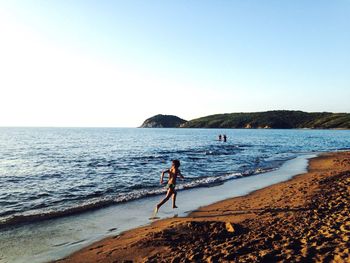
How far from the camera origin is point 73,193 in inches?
675

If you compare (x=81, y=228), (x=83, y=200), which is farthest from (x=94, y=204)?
(x=81, y=228)

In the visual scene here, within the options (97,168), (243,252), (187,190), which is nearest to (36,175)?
(97,168)

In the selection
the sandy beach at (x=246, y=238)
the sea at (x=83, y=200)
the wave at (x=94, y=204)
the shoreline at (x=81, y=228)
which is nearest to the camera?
the sandy beach at (x=246, y=238)

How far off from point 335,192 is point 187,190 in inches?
314

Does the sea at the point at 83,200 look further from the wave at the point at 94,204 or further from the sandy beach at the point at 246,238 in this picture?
the sandy beach at the point at 246,238

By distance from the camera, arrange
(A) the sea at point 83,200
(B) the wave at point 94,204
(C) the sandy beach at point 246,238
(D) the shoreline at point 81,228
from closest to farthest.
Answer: (C) the sandy beach at point 246,238 → (D) the shoreline at point 81,228 → (A) the sea at point 83,200 → (B) the wave at point 94,204

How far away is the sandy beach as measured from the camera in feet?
23.3

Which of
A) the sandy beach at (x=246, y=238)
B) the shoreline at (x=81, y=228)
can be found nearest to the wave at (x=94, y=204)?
the shoreline at (x=81, y=228)

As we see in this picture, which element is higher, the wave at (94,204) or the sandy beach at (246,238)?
the sandy beach at (246,238)

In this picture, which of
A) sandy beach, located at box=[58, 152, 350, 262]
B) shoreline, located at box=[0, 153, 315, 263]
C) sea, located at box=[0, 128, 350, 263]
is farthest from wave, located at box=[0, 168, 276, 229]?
sandy beach, located at box=[58, 152, 350, 262]

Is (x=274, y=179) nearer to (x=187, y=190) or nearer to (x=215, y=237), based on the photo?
(x=187, y=190)

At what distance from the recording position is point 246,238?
8398 mm

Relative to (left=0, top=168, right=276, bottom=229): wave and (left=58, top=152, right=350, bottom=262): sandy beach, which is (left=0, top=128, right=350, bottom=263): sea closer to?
(left=0, top=168, right=276, bottom=229): wave

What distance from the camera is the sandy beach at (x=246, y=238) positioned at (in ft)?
23.3
